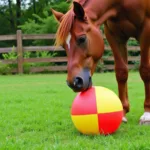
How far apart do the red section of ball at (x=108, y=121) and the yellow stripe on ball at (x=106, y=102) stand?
45 millimetres

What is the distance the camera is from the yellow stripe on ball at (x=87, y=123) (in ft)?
11.6

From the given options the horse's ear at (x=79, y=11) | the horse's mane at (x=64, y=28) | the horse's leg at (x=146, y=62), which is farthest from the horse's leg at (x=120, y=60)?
the horse's mane at (x=64, y=28)

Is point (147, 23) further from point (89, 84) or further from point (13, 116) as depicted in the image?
point (13, 116)

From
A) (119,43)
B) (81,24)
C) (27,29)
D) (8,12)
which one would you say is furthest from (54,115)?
(8,12)

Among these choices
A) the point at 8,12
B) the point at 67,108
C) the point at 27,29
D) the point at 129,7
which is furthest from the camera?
the point at 8,12

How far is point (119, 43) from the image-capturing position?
479 centimetres

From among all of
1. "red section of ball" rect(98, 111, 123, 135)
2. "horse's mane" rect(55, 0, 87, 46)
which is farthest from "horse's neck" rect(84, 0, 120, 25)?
"red section of ball" rect(98, 111, 123, 135)

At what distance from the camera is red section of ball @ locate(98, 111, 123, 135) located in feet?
11.6

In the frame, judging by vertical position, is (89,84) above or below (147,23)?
below

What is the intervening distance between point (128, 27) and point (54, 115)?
166 centimetres

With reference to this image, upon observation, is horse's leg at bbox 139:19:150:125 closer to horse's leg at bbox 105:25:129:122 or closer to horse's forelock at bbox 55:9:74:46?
horse's leg at bbox 105:25:129:122

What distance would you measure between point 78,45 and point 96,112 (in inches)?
28.2

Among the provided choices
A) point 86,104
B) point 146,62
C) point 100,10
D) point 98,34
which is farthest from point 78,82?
point 146,62

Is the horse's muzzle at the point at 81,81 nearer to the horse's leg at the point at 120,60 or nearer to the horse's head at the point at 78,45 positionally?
the horse's head at the point at 78,45
